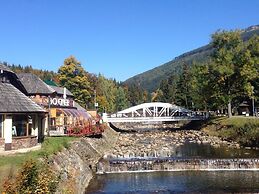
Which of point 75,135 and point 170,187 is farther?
point 75,135

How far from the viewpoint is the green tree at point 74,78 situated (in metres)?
75.1

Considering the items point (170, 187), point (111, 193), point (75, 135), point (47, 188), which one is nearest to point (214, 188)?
point (170, 187)

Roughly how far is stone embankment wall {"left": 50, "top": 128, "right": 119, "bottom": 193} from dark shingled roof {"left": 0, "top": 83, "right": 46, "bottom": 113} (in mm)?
3743

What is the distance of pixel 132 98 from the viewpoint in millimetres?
151500

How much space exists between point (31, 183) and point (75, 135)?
25.4 metres

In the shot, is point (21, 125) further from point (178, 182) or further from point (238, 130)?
Answer: point (238, 130)

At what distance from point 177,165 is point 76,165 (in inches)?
353

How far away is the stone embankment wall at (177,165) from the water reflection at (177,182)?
1258 millimetres

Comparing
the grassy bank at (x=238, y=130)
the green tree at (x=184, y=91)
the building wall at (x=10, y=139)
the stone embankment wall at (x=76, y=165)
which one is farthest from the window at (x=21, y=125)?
the green tree at (x=184, y=91)

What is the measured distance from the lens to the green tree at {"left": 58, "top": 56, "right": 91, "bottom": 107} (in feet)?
246

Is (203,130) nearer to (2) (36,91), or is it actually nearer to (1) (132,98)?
(2) (36,91)

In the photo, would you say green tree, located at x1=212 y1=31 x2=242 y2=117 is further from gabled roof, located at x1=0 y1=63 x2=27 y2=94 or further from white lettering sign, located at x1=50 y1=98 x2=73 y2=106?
gabled roof, located at x1=0 y1=63 x2=27 y2=94

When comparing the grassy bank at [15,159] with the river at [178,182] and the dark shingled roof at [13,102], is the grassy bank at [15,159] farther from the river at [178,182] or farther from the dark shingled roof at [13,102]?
the river at [178,182]

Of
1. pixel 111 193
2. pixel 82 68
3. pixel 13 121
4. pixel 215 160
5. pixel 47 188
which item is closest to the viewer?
pixel 47 188
